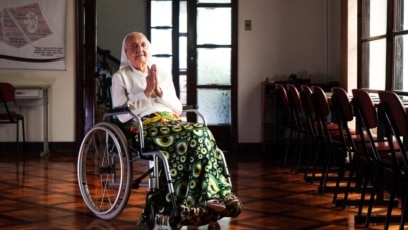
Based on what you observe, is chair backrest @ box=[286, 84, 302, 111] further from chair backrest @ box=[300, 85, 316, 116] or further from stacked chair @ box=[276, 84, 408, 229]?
chair backrest @ box=[300, 85, 316, 116]

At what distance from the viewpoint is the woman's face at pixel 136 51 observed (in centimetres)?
426

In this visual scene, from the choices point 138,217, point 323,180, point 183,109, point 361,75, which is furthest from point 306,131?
point 138,217

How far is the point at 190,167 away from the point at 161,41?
Answer: 6.87m

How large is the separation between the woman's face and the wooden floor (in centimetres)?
97

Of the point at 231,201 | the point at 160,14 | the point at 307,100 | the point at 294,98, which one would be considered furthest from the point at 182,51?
the point at 231,201

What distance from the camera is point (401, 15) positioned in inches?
216

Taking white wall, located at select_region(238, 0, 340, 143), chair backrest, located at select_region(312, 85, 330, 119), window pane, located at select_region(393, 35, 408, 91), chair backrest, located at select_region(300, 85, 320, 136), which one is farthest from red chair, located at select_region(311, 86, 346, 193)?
white wall, located at select_region(238, 0, 340, 143)

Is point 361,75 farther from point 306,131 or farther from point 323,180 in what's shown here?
point 323,180

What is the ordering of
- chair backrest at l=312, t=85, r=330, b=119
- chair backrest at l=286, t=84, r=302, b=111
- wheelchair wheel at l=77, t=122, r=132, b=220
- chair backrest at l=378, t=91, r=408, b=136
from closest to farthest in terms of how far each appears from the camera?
chair backrest at l=378, t=91, r=408, b=136 < wheelchair wheel at l=77, t=122, r=132, b=220 < chair backrest at l=312, t=85, r=330, b=119 < chair backrest at l=286, t=84, r=302, b=111

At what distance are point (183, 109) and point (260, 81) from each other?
3.52 m

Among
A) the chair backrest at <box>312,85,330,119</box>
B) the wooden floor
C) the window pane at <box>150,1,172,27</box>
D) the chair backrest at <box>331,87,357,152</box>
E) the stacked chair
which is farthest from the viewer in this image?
the window pane at <box>150,1,172,27</box>

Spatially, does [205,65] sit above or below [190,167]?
above

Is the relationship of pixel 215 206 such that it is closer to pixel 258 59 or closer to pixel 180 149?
pixel 180 149

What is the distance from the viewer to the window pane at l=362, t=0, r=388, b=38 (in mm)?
5965
